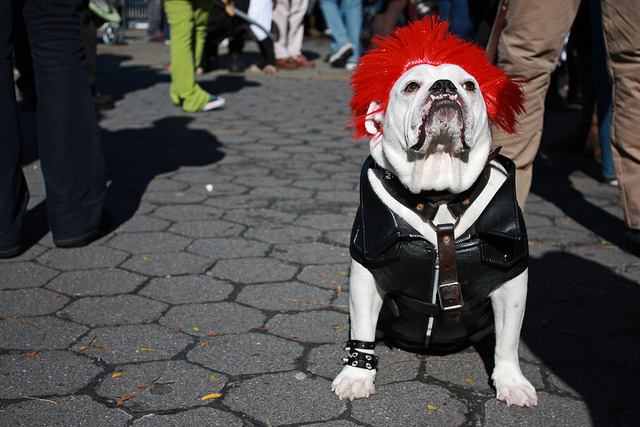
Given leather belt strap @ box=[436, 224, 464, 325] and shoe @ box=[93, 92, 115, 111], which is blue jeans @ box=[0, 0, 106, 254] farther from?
shoe @ box=[93, 92, 115, 111]

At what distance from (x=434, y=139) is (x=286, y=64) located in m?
9.52

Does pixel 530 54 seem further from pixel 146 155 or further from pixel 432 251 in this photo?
pixel 146 155

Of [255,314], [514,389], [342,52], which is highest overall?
[342,52]

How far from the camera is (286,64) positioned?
36.6 ft

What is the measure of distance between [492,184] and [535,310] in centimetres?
105

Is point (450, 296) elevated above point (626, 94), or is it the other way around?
point (626, 94)

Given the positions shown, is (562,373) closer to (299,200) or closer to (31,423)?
(31,423)

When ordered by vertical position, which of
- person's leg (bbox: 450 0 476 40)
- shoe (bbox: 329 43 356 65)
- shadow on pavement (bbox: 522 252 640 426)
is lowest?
shadow on pavement (bbox: 522 252 640 426)

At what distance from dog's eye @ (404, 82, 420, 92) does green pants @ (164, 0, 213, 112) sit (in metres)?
5.23

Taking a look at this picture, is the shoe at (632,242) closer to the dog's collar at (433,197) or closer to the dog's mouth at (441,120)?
the dog's collar at (433,197)

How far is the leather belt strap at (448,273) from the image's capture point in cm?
207

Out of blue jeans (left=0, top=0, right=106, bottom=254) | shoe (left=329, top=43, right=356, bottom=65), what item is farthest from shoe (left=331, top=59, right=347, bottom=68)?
blue jeans (left=0, top=0, right=106, bottom=254)

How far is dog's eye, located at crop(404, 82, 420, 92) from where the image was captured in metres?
2.07

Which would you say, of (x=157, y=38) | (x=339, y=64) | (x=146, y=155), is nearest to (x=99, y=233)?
(x=146, y=155)
